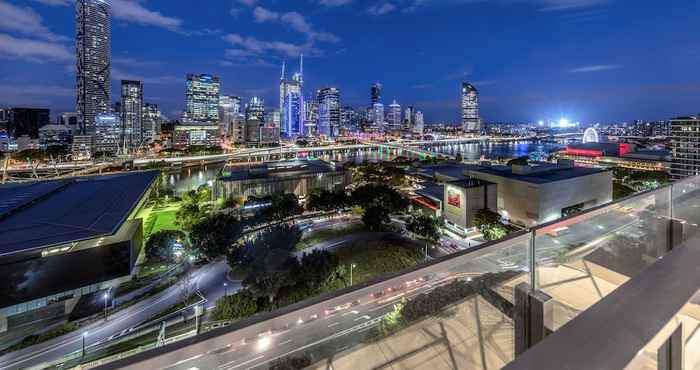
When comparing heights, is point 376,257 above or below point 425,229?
below

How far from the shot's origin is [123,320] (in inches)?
223

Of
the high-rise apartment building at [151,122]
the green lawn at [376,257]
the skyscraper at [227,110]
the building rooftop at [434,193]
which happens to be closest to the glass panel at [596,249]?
the green lawn at [376,257]

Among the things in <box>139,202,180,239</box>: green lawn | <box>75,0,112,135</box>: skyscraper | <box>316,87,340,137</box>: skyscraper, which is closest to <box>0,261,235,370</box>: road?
<box>139,202,180,239</box>: green lawn

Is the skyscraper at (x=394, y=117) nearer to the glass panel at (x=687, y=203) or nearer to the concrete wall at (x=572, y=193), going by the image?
the concrete wall at (x=572, y=193)

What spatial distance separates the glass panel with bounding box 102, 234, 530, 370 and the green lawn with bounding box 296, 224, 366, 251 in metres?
8.11

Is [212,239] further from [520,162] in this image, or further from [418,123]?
[418,123]

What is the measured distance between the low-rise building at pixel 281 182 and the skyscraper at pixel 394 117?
6729 centimetres

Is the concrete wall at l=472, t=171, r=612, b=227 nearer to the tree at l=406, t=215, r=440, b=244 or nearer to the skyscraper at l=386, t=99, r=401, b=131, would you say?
the tree at l=406, t=215, r=440, b=244

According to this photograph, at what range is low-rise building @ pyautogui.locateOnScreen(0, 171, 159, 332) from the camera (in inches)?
205

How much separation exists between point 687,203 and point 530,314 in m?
A: 1.18

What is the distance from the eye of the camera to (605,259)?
839 mm

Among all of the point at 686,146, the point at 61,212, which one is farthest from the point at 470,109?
the point at 61,212

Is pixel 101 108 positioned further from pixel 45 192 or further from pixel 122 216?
pixel 122 216

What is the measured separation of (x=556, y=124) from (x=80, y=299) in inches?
4087
